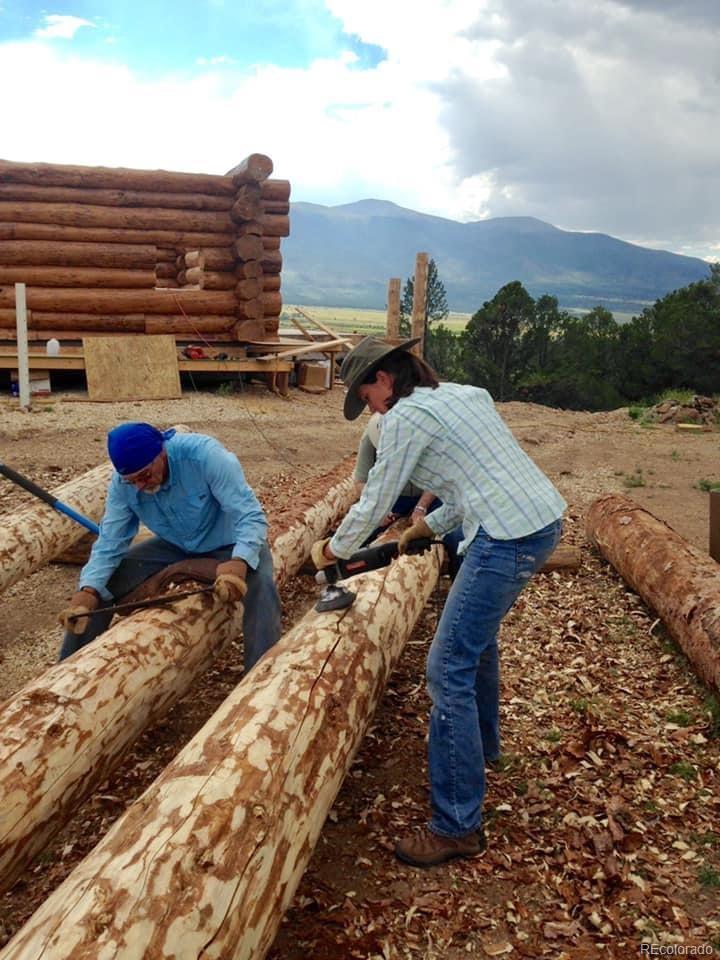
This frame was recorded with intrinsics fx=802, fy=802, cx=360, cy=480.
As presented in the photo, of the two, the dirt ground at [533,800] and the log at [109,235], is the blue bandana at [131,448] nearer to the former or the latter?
the dirt ground at [533,800]

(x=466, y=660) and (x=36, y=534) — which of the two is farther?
(x=36, y=534)

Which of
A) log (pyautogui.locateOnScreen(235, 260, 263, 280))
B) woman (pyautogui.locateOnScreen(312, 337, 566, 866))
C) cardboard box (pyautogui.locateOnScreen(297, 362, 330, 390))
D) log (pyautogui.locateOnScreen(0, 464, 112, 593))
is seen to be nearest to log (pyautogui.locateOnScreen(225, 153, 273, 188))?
log (pyautogui.locateOnScreen(235, 260, 263, 280))

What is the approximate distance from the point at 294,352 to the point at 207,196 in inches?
131

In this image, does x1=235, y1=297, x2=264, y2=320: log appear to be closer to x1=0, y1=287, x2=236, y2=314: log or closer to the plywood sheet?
x1=0, y1=287, x2=236, y2=314: log

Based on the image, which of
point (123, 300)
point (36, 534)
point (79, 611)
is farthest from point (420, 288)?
point (79, 611)

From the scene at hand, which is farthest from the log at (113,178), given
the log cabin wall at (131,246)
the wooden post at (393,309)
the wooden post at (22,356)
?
the wooden post at (393,309)

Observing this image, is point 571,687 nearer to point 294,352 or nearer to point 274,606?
point 274,606

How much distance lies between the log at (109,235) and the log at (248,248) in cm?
35

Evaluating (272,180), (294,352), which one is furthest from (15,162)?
(294,352)

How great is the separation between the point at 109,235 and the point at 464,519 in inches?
522

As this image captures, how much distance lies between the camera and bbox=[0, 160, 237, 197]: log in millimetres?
14242

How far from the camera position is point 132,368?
1462 centimetres

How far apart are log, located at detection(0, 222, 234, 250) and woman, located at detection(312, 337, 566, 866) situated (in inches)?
502

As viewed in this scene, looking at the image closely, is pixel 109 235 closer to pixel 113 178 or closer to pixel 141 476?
pixel 113 178
